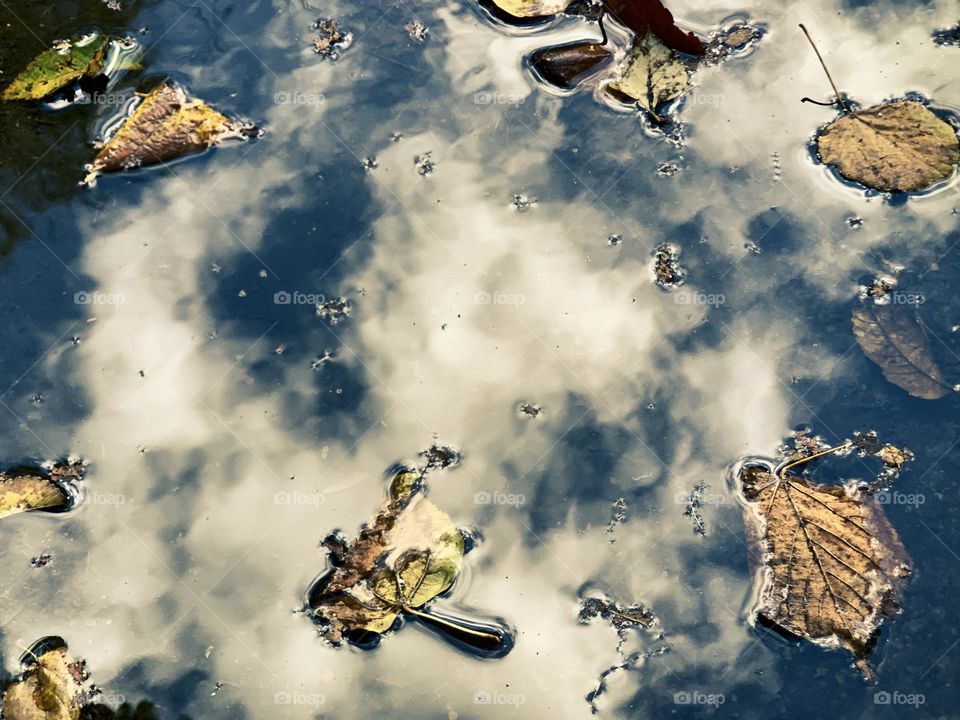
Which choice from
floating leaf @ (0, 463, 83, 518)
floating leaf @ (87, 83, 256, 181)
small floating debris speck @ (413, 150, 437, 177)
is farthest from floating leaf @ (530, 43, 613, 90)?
floating leaf @ (0, 463, 83, 518)

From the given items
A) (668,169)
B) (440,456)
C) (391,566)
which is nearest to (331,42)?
(668,169)

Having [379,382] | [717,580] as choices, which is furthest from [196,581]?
[717,580]

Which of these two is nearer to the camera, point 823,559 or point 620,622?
point 823,559

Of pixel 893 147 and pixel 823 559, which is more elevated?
pixel 893 147

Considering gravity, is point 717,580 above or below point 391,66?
below

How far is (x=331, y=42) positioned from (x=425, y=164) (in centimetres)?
108

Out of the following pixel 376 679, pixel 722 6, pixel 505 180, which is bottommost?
pixel 376 679

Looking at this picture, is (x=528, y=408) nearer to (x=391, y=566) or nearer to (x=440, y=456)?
(x=440, y=456)

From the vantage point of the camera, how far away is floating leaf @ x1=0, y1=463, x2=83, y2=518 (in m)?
4.81

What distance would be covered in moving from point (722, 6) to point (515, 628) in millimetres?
4445

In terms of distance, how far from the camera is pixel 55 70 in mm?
4977

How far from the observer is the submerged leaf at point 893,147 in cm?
481

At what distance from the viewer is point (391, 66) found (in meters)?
5.04

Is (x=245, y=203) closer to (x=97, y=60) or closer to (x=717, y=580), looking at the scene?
(x=97, y=60)
